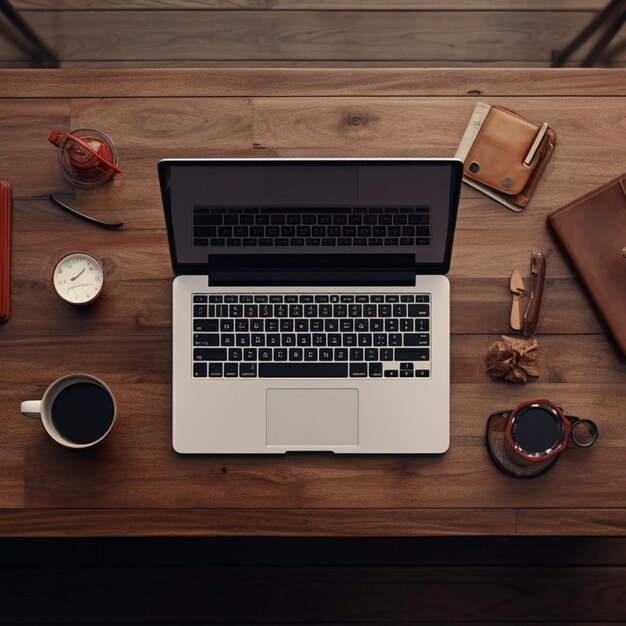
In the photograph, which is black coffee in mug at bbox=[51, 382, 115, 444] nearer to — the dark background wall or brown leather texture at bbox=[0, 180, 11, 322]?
brown leather texture at bbox=[0, 180, 11, 322]

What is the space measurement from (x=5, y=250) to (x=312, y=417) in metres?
0.59

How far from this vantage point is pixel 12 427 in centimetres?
110

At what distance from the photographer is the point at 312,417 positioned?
3.59 feet

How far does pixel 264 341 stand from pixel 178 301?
0.52 ft

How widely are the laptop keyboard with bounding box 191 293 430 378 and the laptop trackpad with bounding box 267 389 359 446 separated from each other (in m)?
0.03

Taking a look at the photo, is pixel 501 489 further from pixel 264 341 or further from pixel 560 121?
pixel 560 121

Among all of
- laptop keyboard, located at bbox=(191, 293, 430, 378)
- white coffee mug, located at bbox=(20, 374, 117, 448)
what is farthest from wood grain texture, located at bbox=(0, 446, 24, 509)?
laptop keyboard, located at bbox=(191, 293, 430, 378)

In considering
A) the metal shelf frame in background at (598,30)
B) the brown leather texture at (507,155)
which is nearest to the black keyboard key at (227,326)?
the brown leather texture at (507,155)

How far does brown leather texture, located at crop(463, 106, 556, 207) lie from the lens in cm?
113

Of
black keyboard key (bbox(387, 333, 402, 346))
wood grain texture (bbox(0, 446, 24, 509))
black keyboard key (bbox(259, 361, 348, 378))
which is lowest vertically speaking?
wood grain texture (bbox(0, 446, 24, 509))

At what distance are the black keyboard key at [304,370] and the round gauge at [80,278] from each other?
305mm

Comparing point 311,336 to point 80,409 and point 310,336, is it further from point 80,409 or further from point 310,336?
point 80,409
